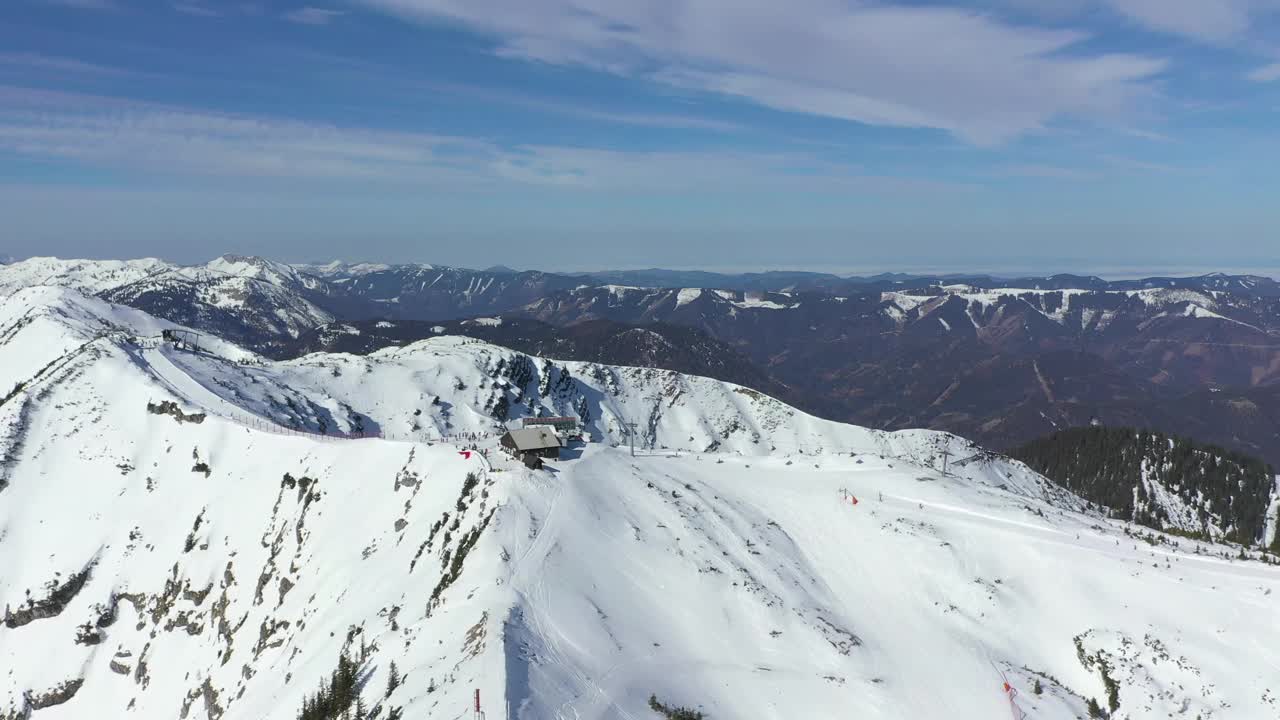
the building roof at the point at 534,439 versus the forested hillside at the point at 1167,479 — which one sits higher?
the building roof at the point at 534,439

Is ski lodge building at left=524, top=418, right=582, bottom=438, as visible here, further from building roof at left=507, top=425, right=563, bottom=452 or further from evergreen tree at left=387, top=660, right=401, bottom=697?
evergreen tree at left=387, top=660, right=401, bottom=697

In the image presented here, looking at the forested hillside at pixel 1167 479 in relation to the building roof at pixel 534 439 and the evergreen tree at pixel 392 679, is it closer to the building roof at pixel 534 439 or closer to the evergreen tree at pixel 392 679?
the building roof at pixel 534 439

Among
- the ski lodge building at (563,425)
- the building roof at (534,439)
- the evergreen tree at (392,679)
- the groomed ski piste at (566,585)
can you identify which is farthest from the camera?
the ski lodge building at (563,425)

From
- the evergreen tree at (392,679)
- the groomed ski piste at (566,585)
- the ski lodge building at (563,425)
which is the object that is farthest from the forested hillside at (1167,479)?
the evergreen tree at (392,679)

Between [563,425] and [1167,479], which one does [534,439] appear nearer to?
[563,425]

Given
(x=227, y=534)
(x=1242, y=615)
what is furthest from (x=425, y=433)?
(x=1242, y=615)

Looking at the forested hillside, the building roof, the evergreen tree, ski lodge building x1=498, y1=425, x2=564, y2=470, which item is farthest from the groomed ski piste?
the forested hillside
